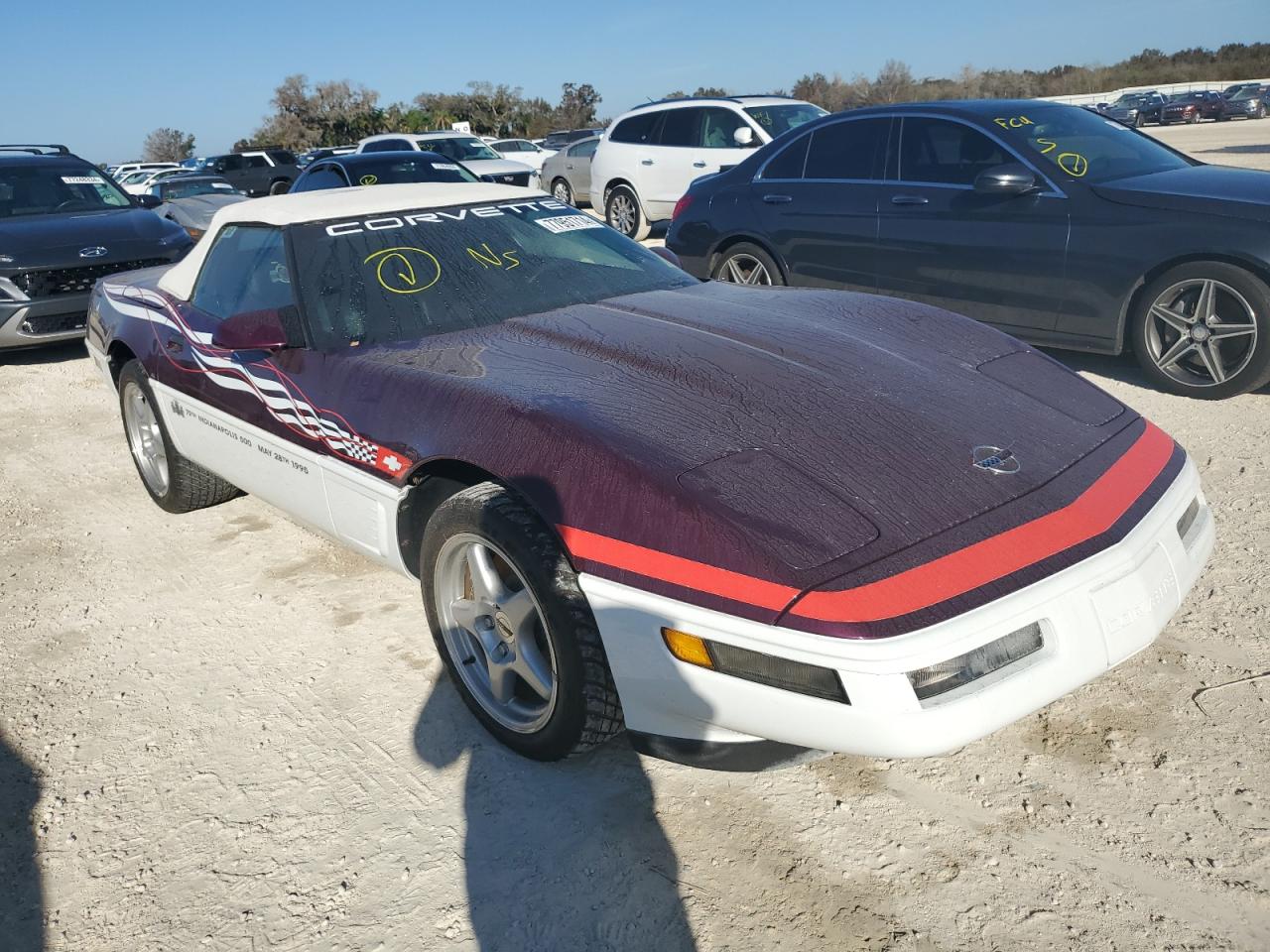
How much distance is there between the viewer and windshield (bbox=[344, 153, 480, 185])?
34.5ft

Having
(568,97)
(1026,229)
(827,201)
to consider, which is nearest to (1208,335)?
(1026,229)

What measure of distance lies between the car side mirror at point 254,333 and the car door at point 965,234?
404cm

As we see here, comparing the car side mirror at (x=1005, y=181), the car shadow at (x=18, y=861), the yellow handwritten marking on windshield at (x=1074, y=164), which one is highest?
the yellow handwritten marking on windshield at (x=1074, y=164)

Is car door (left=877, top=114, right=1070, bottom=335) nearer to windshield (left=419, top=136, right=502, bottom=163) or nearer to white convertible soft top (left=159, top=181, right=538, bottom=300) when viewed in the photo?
white convertible soft top (left=159, top=181, right=538, bottom=300)

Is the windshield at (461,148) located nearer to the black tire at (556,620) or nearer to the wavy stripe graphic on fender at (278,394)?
the wavy stripe graphic on fender at (278,394)

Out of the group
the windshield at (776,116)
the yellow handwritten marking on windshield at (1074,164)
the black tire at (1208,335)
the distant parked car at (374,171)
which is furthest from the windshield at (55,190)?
the black tire at (1208,335)

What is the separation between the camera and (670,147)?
1176 cm

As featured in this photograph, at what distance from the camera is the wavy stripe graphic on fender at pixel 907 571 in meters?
1.97

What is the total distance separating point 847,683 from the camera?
75.9 inches

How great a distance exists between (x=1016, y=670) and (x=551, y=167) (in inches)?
635

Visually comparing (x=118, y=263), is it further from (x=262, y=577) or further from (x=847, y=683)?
(x=847, y=683)

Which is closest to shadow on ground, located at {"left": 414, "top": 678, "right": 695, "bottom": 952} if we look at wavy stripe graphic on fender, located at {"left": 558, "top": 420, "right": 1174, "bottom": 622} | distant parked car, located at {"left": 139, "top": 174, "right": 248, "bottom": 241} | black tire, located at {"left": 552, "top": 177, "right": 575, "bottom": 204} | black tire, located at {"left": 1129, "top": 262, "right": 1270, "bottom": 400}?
wavy stripe graphic on fender, located at {"left": 558, "top": 420, "right": 1174, "bottom": 622}

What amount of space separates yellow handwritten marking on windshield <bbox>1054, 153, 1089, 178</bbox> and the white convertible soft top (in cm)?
310

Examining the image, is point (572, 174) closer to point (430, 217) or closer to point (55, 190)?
point (55, 190)
